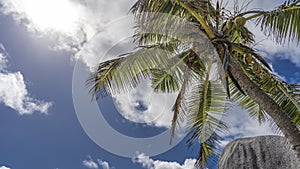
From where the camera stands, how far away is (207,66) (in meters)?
7.07

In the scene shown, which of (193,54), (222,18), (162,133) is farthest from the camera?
(162,133)

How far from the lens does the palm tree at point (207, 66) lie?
6.08m

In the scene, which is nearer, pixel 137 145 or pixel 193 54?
pixel 193 54

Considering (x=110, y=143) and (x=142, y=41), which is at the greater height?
(x=142, y=41)

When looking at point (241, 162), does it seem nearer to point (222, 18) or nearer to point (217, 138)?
point (217, 138)

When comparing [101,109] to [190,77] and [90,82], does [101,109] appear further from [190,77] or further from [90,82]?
[190,77]

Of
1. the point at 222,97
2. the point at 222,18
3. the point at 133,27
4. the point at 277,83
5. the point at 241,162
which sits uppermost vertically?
the point at 133,27

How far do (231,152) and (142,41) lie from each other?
3.10 metres

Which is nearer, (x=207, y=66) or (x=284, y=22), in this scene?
(x=284, y=22)

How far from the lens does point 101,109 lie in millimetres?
7254

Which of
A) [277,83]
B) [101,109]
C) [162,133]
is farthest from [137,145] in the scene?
[277,83]

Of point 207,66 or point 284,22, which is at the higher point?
point 207,66

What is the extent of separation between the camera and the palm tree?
608cm

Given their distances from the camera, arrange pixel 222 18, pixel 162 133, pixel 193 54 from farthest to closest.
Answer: pixel 162 133 → pixel 193 54 → pixel 222 18
